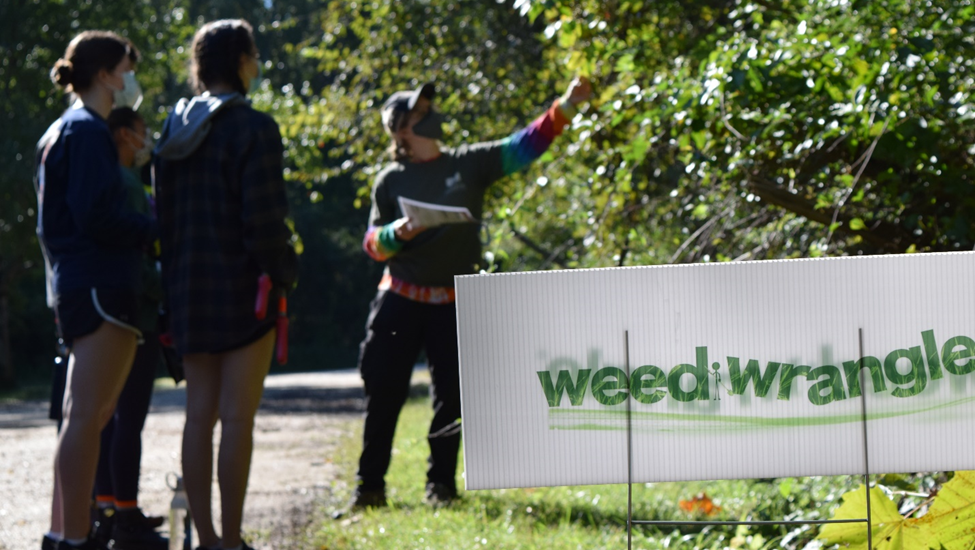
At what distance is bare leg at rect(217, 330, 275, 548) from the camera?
3.54 m

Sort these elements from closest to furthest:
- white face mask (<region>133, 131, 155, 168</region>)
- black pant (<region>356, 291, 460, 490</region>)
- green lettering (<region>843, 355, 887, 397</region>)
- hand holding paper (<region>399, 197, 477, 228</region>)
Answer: green lettering (<region>843, 355, 887, 397</region>), hand holding paper (<region>399, 197, 477, 228</region>), white face mask (<region>133, 131, 155, 168</region>), black pant (<region>356, 291, 460, 490</region>)

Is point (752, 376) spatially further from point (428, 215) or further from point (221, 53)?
point (221, 53)

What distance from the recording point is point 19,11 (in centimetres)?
2219

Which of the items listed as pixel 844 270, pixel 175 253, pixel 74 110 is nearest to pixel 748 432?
pixel 844 270

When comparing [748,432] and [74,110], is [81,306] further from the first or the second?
[748,432]

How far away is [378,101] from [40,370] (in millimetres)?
23516

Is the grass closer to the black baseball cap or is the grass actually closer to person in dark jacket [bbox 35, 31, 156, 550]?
person in dark jacket [bbox 35, 31, 156, 550]

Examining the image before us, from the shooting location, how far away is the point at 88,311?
11.5ft

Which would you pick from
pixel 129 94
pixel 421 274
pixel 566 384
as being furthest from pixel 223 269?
pixel 566 384

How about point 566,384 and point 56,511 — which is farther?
point 56,511

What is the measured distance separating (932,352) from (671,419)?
A: 446 mm

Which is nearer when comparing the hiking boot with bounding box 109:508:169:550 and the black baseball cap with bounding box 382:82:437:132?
the hiking boot with bounding box 109:508:169:550

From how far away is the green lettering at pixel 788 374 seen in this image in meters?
1.89

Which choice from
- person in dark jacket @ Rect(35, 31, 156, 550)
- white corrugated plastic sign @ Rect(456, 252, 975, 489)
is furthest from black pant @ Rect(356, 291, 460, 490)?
white corrugated plastic sign @ Rect(456, 252, 975, 489)
